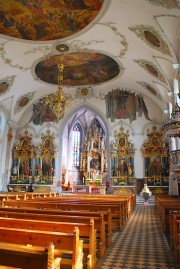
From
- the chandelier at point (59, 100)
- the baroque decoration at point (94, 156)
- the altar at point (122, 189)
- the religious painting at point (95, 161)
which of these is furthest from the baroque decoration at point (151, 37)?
the religious painting at point (95, 161)

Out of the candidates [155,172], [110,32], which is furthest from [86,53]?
[155,172]

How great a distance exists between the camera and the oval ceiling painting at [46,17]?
33.9ft

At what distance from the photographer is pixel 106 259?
3965 mm

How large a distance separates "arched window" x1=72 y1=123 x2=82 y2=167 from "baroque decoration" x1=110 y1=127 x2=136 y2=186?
6829 mm

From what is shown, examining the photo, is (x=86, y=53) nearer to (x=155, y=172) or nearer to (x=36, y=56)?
(x=36, y=56)

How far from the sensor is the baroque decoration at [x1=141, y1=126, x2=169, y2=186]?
1819 centimetres

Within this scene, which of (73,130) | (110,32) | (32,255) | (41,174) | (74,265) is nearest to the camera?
(32,255)

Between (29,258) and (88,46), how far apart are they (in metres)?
13.7

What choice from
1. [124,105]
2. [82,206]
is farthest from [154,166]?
[82,206]

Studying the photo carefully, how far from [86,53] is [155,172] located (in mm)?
10994

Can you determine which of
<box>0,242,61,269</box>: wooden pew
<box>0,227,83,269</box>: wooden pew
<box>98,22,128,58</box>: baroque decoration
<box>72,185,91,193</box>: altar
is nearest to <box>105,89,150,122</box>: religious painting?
<box>98,22,128,58</box>: baroque decoration

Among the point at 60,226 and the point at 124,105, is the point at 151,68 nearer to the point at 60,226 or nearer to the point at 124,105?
the point at 124,105

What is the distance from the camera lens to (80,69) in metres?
17.2

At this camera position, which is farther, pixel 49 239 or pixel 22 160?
pixel 22 160
